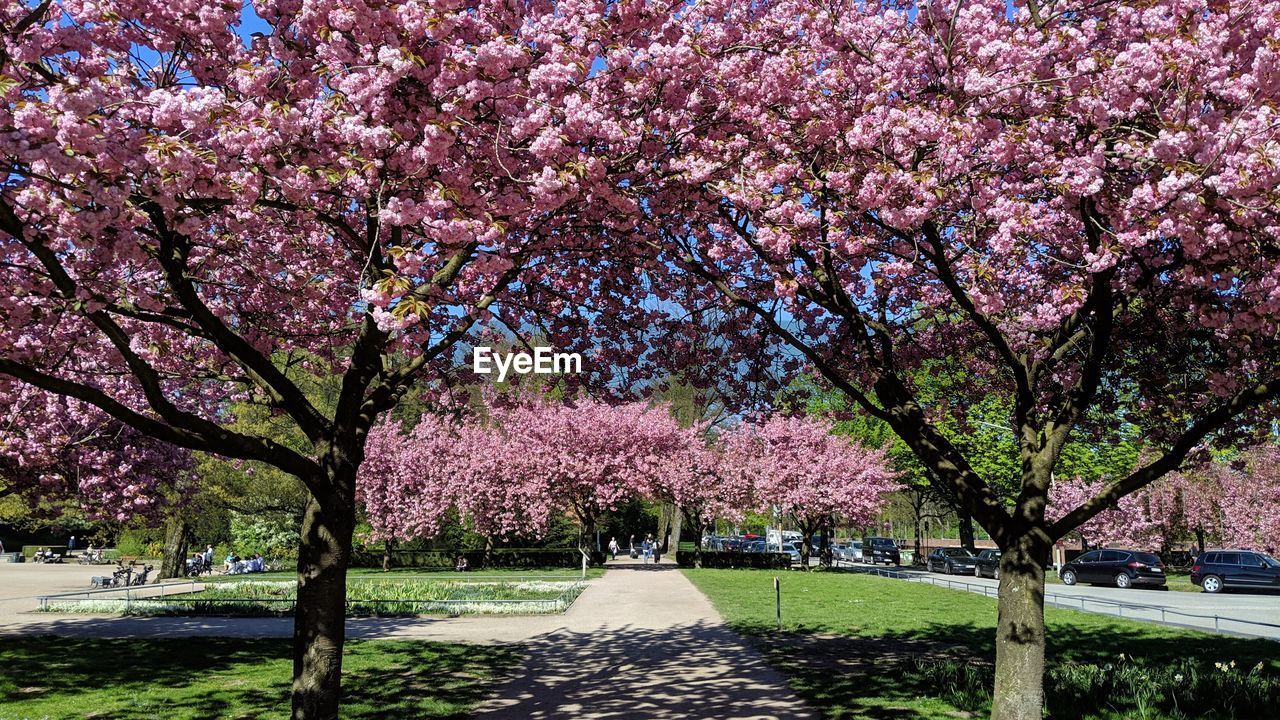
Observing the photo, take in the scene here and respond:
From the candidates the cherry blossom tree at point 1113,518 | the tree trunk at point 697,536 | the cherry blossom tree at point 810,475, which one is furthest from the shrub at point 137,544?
the cherry blossom tree at point 1113,518

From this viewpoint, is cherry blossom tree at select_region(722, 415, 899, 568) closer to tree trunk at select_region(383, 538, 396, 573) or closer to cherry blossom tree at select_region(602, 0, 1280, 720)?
tree trunk at select_region(383, 538, 396, 573)

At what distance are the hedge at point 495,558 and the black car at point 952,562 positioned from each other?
16761 mm

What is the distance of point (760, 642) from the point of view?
46.3ft

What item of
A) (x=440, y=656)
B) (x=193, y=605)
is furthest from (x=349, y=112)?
(x=193, y=605)

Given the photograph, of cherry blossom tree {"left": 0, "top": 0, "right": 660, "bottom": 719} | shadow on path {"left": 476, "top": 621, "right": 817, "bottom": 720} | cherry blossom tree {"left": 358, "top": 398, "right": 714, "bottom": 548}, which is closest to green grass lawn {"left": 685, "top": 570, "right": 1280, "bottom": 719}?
shadow on path {"left": 476, "top": 621, "right": 817, "bottom": 720}

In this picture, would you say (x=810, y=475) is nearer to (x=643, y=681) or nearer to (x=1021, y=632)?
(x=643, y=681)

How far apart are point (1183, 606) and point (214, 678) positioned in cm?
2384

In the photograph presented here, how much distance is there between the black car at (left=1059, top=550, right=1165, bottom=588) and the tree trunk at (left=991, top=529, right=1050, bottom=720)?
85.9ft

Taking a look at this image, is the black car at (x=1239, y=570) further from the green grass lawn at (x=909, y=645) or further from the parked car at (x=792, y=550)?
the parked car at (x=792, y=550)

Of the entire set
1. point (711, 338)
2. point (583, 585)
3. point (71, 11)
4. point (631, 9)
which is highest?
point (631, 9)

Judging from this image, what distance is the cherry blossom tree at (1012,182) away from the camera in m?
5.97

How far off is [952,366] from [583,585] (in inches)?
656

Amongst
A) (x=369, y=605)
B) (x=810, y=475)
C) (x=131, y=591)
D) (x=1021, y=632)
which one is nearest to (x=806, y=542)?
(x=810, y=475)

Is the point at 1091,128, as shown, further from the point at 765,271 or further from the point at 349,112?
the point at 349,112
